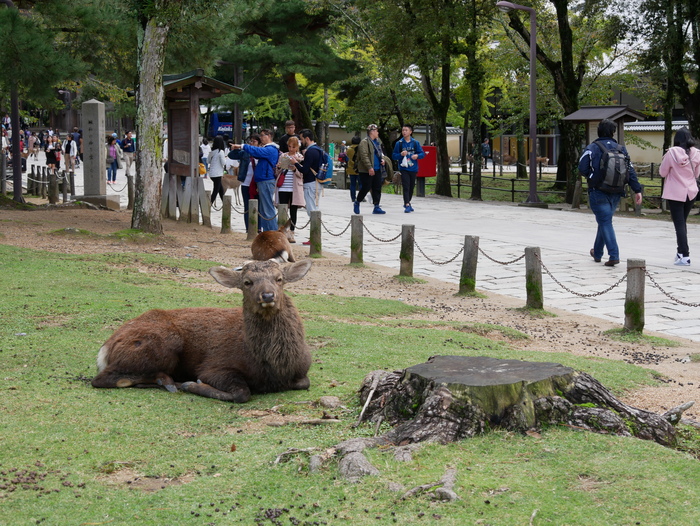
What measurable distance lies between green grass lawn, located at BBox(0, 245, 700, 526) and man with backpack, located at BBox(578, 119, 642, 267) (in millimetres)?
6399

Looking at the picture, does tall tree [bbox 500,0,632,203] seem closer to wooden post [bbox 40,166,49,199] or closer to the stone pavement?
the stone pavement

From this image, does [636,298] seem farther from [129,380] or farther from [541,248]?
[541,248]

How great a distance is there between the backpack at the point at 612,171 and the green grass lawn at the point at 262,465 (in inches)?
251

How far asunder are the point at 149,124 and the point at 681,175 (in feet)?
30.3

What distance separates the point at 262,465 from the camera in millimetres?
4352

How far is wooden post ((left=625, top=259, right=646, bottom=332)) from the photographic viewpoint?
8.77 meters

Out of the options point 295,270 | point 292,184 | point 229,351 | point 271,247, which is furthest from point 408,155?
point 229,351

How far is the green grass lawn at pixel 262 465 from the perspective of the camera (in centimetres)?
371

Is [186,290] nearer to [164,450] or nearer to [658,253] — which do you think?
[164,450]

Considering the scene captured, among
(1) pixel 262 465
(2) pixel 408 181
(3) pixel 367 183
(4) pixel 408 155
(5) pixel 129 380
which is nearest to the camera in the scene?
(1) pixel 262 465

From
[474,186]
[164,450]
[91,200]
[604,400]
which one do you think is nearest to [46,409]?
[164,450]

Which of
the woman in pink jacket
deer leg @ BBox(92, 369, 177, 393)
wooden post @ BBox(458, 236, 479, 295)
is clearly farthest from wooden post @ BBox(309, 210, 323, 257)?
deer leg @ BBox(92, 369, 177, 393)

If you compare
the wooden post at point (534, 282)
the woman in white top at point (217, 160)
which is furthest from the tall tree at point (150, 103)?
the wooden post at point (534, 282)

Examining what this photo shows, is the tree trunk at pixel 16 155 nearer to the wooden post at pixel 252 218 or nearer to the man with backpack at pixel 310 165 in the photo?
the wooden post at pixel 252 218
